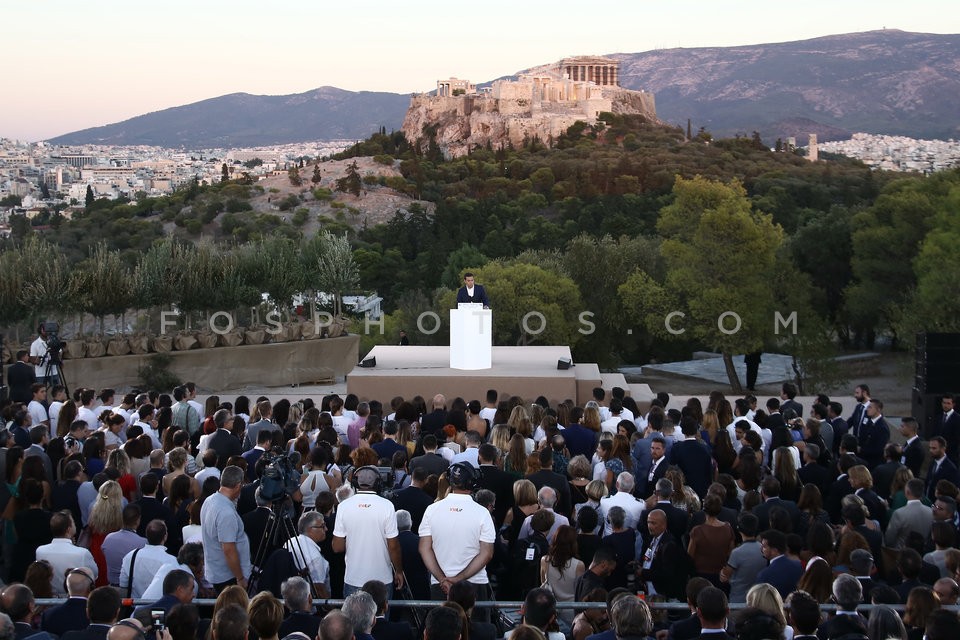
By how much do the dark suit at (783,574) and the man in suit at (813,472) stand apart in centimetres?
224

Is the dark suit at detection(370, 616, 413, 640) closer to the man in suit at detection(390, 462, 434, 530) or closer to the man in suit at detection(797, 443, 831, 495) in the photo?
the man in suit at detection(390, 462, 434, 530)

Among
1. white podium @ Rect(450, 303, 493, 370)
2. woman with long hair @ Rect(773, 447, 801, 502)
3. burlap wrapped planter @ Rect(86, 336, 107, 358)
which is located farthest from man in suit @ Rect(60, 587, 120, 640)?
burlap wrapped planter @ Rect(86, 336, 107, 358)

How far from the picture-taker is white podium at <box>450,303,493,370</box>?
15773 mm

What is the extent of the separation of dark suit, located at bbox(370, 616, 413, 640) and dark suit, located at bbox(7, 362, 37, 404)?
9165mm

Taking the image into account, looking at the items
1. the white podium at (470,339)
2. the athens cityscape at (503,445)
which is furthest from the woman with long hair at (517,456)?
the white podium at (470,339)

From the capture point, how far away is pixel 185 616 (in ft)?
16.5

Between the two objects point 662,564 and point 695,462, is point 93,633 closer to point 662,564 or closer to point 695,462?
point 662,564

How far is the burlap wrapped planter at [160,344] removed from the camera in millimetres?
19703

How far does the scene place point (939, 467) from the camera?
8953 mm

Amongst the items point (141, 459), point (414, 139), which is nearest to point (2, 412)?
point (141, 459)

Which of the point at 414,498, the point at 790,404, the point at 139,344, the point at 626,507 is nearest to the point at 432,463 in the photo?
the point at 414,498

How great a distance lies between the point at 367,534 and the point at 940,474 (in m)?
5.20

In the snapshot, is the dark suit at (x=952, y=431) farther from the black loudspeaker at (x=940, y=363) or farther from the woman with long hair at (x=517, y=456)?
the woman with long hair at (x=517, y=456)

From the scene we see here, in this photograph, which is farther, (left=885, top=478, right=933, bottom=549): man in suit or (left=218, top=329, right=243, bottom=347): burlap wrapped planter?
(left=218, top=329, right=243, bottom=347): burlap wrapped planter
